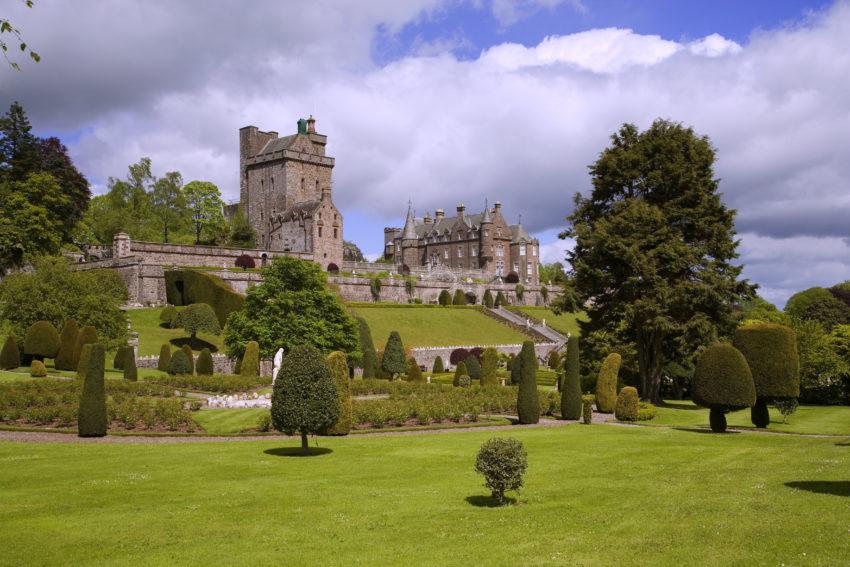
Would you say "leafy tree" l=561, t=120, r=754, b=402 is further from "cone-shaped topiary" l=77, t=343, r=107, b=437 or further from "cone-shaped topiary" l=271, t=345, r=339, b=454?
"cone-shaped topiary" l=77, t=343, r=107, b=437

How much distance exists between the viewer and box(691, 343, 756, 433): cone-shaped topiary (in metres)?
23.9

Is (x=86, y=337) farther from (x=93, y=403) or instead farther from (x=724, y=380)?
(x=724, y=380)

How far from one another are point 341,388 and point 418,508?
34.9 feet

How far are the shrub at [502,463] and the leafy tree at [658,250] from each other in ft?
69.4

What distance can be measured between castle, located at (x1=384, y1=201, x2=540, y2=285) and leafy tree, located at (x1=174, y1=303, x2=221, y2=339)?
50437 mm

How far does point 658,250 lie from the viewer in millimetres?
33375

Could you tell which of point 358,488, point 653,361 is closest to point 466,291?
point 653,361

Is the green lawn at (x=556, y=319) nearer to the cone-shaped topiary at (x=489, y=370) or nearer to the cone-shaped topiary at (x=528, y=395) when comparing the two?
the cone-shaped topiary at (x=489, y=370)

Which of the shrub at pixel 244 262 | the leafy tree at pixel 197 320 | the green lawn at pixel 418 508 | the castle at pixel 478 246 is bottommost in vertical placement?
the green lawn at pixel 418 508

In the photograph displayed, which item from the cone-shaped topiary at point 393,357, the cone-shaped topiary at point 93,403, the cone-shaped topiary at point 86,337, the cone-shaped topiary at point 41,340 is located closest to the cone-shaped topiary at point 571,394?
the cone-shaped topiary at point 93,403

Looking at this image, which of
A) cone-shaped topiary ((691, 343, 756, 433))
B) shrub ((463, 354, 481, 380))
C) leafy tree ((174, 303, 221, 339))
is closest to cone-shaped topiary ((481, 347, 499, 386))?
shrub ((463, 354, 481, 380))

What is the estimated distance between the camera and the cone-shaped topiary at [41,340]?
136 ft

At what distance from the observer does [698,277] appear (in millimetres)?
A: 33969

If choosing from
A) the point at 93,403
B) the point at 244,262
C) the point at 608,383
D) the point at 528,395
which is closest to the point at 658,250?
the point at 608,383
